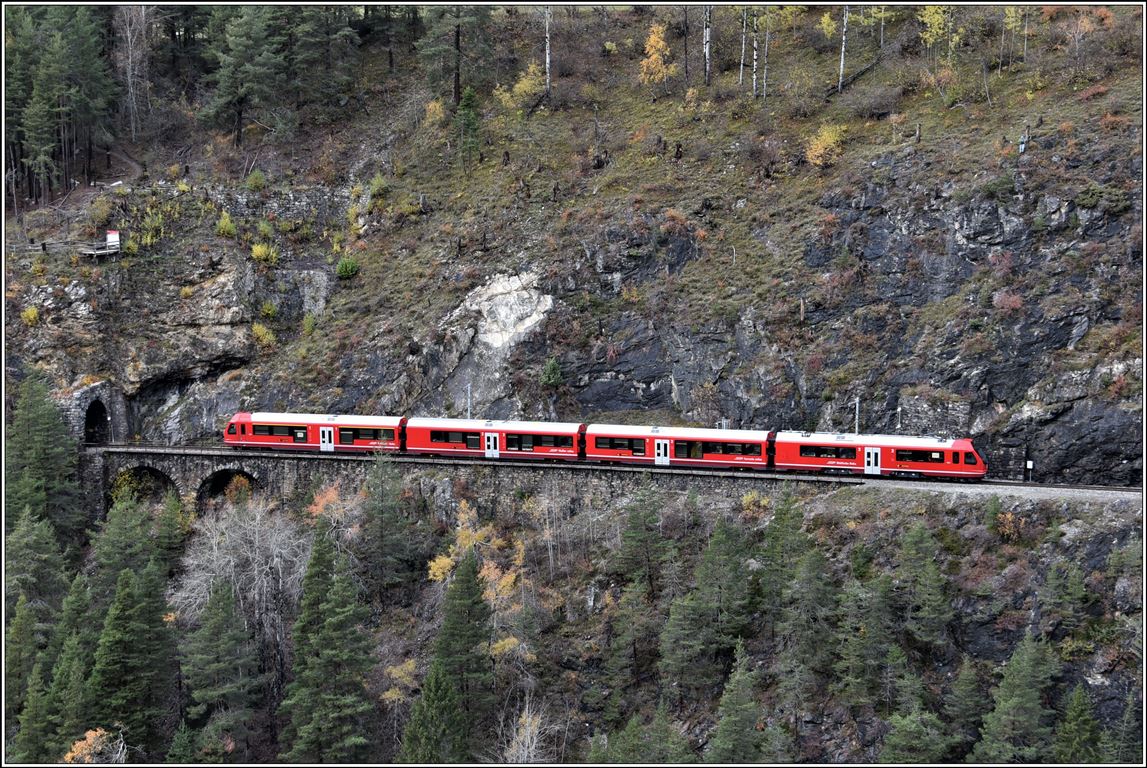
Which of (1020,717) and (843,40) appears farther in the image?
(843,40)

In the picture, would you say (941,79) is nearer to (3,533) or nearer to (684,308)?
(684,308)

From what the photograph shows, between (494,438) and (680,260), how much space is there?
51.4ft

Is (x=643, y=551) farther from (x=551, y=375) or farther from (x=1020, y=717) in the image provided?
(x=1020, y=717)

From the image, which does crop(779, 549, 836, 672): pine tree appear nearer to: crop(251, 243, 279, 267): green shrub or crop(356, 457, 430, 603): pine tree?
crop(356, 457, 430, 603): pine tree

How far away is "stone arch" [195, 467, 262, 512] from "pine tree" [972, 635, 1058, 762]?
121ft

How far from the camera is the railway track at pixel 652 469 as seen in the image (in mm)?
40250

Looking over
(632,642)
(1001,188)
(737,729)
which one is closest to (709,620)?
(632,642)

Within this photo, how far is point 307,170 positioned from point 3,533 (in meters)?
32.0

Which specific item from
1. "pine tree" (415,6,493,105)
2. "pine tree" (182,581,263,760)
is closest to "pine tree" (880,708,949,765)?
"pine tree" (182,581,263,760)

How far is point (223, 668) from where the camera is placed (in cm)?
3788

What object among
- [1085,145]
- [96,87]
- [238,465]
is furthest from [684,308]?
[96,87]

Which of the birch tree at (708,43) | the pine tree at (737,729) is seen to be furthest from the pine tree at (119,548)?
the birch tree at (708,43)

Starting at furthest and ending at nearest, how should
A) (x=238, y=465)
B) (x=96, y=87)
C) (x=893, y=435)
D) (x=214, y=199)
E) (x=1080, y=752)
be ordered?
(x=96, y=87) < (x=214, y=199) < (x=238, y=465) < (x=893, y=435) < (x=1080, y=752)

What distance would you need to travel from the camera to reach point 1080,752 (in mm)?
30641
